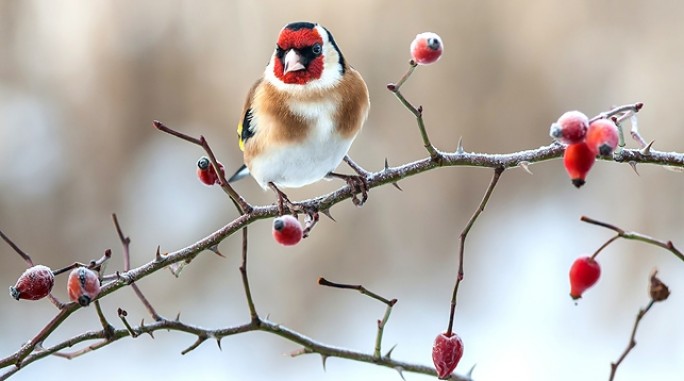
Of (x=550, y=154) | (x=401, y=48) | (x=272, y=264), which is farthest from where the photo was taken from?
(x=272, y=264)

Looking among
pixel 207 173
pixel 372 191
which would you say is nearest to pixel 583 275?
pixel 207 173

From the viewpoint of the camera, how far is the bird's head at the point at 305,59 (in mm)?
989

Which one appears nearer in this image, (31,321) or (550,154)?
(550,154)

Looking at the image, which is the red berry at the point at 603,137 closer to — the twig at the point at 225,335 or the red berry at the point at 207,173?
the twig at the point at 225,335

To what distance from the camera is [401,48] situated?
224cm

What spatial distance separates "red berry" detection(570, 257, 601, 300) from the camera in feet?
2.41

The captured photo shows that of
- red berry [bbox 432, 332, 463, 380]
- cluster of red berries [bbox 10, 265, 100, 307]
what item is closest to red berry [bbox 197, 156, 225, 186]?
cluster of red berries [bbox 10, 265, 100, 307]

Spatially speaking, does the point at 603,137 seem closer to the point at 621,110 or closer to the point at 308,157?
the point at 621,110

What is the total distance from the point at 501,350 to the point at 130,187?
1.25m

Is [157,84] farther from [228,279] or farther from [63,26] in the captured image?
[228,279]

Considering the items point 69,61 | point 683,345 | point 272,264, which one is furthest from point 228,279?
point 683,345

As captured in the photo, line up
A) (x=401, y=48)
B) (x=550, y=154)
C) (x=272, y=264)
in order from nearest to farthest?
1. (x=550, y=154)
2. (x=401, y=48)
3. (x=272, y=264)

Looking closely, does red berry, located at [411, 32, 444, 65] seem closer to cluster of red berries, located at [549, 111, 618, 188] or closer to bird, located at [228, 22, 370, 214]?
cluster of red berries, located at [549, 111, 618, 188]

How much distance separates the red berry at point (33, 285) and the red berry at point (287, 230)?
22cm
